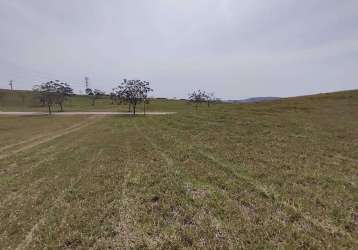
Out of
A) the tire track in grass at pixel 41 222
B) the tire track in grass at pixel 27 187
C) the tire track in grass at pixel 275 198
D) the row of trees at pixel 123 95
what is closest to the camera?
the tire track in grass at pixel 275 198

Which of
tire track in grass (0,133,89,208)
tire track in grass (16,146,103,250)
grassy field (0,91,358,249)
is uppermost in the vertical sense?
grassy field (0,91,358,249)

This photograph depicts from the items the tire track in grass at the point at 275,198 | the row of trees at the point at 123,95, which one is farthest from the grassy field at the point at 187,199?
the row of trees at the point at 123,95

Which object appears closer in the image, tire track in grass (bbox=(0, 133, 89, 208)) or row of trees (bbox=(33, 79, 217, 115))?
tire track in grass (bbox=(0, 133, 89, 208))

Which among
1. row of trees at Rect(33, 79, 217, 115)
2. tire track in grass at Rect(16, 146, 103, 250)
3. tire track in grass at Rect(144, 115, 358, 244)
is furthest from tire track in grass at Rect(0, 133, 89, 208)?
row of trees at Rect(33, 79, 217, 115)

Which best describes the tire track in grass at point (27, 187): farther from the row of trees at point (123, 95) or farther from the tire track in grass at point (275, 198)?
the row of trees at point (123, 95)

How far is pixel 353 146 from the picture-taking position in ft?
46.7

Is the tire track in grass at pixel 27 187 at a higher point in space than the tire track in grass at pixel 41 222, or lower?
lower

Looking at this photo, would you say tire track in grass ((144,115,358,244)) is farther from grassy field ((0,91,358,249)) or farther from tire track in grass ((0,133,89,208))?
tire track in grass ((0,133,89,208))

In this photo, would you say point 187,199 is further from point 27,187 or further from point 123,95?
point 123,95

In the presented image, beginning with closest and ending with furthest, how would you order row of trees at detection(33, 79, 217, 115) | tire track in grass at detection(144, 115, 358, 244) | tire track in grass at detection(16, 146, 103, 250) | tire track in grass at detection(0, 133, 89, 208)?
tire track in grass at detection(144, 115, 358, 244) < tire track in grass at detection(16, 146, 103, 250) < tire track in grass at detection(0, 133, 89, 208) < row of trees at detection(33, 79, 217, 115)

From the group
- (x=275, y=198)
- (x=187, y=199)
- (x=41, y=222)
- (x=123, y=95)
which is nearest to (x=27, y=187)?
(x=41, y=222)

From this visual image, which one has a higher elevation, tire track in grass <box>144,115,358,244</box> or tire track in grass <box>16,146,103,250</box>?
tire track in grass <box>144,115,358,244</box>

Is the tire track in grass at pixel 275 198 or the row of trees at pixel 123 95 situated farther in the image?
the row of trees at pixel 123 95

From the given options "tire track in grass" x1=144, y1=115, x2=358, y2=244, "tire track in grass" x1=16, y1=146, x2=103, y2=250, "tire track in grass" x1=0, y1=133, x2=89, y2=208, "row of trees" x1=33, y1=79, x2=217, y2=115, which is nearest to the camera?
"tire track in grass" x1=144, y1=115, x2=358, y2=244
